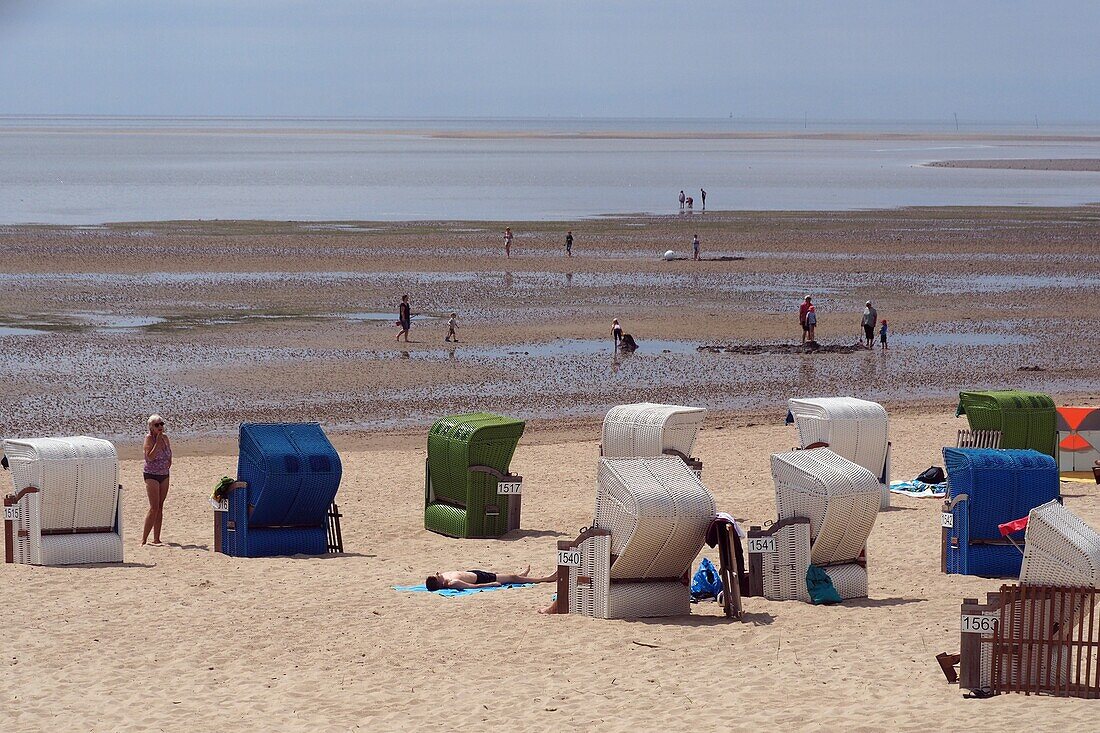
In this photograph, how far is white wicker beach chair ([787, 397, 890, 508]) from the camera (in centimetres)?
1756

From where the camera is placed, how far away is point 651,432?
1753cm

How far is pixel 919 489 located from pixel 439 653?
31.1 ft

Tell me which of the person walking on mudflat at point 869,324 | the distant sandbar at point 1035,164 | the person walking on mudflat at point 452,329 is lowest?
the person walking on mudflat at point 452,329

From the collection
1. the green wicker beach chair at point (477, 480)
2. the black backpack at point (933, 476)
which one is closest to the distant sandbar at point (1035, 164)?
the black backpack at point (933, 476)

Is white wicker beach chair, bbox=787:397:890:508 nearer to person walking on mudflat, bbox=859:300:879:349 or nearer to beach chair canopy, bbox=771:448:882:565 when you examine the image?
beach chair canopy, bbox=771:448:882:565

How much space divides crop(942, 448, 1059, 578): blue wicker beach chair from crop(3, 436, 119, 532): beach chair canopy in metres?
8.21

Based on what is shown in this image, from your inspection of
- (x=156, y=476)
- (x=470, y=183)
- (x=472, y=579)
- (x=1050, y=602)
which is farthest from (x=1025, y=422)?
(x=470, y=183)

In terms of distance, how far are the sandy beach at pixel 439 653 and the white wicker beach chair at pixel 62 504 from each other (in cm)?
29

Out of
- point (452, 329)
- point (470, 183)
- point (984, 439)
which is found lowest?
point (984, 439)

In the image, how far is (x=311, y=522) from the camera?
51.7 feet

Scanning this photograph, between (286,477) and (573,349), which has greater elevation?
(573,349)

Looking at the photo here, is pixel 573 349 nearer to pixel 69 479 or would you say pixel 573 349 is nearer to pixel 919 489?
pixel 919 489

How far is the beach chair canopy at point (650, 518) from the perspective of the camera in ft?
40.2

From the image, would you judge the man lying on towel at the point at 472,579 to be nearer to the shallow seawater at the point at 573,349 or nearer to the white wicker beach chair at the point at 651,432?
the white wicker beach chair at the point at 651,432
